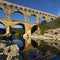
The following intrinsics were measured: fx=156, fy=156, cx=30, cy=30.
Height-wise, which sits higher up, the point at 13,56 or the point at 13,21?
the point at 13,21

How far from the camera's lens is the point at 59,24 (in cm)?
5791

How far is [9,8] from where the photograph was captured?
64.1 metres

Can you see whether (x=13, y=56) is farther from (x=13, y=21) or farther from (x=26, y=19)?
(x=26, y=19)

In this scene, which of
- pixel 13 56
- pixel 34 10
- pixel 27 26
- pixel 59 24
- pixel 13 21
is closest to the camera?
pixel 13 56

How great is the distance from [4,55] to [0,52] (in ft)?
2.34

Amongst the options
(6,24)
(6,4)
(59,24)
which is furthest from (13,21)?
(59,24)

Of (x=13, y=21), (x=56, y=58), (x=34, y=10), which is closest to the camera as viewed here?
(x=56, y=58)

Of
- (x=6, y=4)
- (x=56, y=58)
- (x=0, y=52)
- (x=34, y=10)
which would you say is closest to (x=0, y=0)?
(x=6, y=4)

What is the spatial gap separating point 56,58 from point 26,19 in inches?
2049

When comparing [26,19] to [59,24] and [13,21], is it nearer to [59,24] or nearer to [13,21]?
[13,21]

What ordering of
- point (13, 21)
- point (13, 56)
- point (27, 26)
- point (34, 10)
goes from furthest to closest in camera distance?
1. point (34, 10)
2. point (27, 26)
3. point (13, 21)
4. point (13, 56)

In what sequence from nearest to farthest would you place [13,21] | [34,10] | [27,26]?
1. [13,21]
2. [27,26]
3. [34,10]

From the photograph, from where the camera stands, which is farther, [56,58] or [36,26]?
[36,26]

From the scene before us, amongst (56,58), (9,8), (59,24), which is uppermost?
(9,8)
